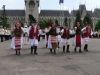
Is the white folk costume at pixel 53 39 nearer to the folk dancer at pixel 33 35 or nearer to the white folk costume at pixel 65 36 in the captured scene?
the white folk costume at pixel 65 36


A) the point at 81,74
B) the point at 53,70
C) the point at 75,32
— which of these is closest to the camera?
the point at 81,74

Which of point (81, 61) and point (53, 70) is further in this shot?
point (81, 61)

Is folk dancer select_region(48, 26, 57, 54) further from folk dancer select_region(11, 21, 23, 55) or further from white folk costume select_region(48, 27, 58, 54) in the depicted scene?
folk dancer select_region(11, 21, 23, 55)

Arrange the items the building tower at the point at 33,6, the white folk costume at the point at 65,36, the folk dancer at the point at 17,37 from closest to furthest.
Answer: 1. the folk dancer at the point at 17,37
2. the white folk costume at the point at 65,36
3. the building tower at the point at 33,6

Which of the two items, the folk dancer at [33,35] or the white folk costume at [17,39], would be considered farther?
the folk dancer at [33,35]

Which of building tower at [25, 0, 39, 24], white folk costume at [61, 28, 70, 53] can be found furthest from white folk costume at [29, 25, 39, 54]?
building tower at [25, 0, 39, 24]

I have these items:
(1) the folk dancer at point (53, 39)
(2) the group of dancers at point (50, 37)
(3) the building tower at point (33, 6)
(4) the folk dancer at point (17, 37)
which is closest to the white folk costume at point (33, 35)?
(2) the group of dancers at point (50, 37)

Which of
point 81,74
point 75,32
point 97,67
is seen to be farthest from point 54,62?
point 75,32

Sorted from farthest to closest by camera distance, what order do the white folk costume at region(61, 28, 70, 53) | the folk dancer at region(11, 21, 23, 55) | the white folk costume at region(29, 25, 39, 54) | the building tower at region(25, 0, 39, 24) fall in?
the building tower at region(25, 0, 39, 24)
the white folk costume at region(61, 28, 70, 53)
the white folk costume at region(29, 25, 39, 54)
the folk dancer at region(11, 21, 23, 55)

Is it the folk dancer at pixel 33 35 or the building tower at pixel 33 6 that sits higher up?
the building tower at pixel 33 6

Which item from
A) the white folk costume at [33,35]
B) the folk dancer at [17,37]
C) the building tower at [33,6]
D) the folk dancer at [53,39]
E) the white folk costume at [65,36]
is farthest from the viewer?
the building tower at [33,6]

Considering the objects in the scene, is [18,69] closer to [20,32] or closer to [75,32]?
[20,32]

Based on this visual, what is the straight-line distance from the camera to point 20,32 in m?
22.9

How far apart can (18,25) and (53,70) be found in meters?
7.49
